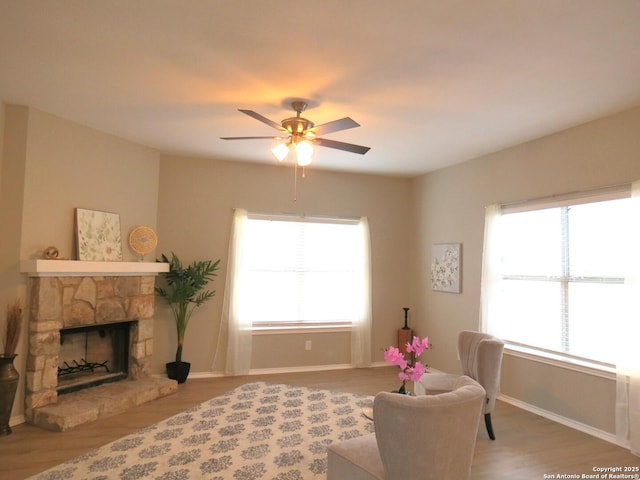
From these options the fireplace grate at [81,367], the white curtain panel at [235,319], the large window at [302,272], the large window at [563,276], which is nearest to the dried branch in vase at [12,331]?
the fireplace grate at [81,367]

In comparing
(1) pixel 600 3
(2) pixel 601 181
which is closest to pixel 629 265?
(2) pixel 601 181

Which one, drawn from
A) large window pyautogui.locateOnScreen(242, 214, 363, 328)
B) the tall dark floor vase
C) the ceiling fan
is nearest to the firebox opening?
the tall dark floor vase

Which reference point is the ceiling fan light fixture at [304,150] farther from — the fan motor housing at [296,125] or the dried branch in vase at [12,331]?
the dried branch in vase at [12,331]

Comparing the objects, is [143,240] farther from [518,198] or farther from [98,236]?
[518,198]

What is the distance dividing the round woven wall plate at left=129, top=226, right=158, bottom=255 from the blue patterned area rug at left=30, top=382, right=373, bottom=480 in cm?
192

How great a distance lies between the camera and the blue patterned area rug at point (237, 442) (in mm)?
2865

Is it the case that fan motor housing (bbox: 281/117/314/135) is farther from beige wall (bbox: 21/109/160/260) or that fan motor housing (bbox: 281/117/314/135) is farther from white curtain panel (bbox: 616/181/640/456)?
white curtain panel (bbox: 616/181/640/456)

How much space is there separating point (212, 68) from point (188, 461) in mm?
2873

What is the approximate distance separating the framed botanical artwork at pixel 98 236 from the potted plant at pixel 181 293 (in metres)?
0.68

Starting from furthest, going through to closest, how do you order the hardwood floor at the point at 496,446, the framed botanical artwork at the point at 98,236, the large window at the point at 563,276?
the framed botanical artwork at the point at 98,236 < the large window at the point at 563,276 < the hardwood floor at the point at 496,446

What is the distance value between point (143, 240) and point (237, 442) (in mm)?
2635

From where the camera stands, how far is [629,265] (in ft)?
11.0

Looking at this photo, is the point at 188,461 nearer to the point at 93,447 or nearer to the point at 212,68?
the point at 93,447

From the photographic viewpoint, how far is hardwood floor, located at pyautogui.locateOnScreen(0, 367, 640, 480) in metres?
2.96
